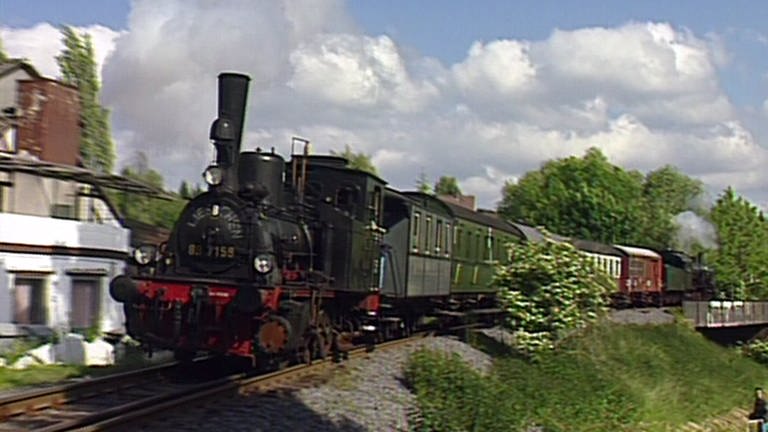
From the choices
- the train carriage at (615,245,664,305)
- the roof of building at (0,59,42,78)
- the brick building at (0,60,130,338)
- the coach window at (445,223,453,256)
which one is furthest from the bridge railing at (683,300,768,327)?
the roof of building at (0,59,42,78)

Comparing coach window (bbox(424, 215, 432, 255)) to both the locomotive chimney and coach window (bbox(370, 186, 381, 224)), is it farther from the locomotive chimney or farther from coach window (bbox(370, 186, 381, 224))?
the locomotive chimney

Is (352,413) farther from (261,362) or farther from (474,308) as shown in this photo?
(474,308)

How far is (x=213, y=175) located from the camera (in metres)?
16.7

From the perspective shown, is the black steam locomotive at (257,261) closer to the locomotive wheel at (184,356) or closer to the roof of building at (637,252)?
the locomotive wheel at (184,356)

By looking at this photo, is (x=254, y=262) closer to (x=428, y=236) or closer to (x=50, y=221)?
(x=50, y=221)

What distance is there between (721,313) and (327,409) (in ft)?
110

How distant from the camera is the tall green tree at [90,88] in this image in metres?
45.2

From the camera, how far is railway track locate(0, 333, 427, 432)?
1150 centimetres

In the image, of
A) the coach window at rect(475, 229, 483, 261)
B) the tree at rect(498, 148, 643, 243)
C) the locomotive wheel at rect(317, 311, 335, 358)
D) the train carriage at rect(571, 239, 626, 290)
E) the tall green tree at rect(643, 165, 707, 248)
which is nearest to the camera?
the locomotive wheel at rect(317, 311, 335, 358)

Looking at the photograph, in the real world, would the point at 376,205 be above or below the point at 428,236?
above

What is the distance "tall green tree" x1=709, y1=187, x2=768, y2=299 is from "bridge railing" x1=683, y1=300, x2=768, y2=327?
1174 cm

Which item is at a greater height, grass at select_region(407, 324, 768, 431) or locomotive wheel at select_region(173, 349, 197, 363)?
locomotive wheel at select_region(173, 349, 197, 363)

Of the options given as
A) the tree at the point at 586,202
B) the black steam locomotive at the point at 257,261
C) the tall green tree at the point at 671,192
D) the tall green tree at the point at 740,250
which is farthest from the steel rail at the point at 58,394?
the tall green tree at the point at 671,192

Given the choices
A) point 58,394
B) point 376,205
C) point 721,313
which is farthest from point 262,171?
point 721,313
